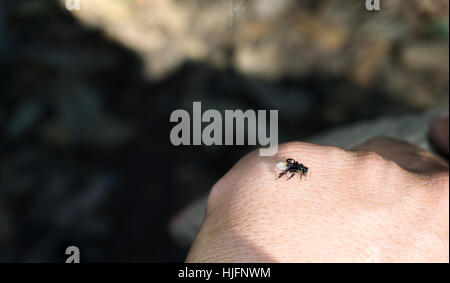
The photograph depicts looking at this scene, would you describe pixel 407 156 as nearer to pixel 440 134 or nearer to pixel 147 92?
pixel 440 134

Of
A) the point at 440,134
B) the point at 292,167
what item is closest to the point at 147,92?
the point at 440,134

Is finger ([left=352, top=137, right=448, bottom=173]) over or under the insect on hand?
over

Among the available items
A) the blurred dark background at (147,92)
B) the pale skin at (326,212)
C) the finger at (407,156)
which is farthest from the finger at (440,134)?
the blurred dark background at (147,92)

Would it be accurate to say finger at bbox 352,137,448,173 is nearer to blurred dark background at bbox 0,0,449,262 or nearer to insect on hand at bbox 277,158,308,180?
insect on hand at bbox 277,158,308,180

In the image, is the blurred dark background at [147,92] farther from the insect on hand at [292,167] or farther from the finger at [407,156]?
the insect on hand at [292,167]

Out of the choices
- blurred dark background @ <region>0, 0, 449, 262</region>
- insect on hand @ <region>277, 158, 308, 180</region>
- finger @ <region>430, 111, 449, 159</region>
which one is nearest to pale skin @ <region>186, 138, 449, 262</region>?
insect on hand @ <region>277, 158, 308, 180</region>

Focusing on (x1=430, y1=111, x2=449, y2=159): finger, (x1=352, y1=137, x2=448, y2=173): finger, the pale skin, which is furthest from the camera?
(x1=430, y1=111, x2=449, y2=159): finger
